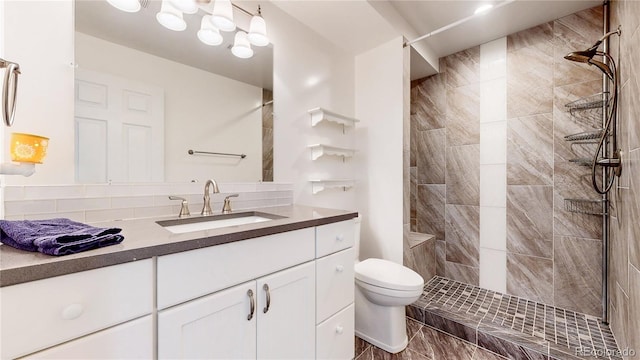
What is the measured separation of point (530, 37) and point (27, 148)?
332 cm

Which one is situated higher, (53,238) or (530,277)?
(53,238)

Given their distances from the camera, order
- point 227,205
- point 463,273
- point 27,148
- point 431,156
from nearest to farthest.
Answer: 1. point 27,148
2. point 227,205
3. point 463,273
4. point 431,156

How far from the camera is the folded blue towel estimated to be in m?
0.60

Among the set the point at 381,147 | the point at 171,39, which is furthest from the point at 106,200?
the point at 381,147

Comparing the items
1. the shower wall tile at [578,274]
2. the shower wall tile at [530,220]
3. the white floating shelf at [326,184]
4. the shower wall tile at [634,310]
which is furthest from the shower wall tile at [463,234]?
the white floating shelf at [326,184]

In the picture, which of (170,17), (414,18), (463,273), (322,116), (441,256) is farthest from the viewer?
(441,256)

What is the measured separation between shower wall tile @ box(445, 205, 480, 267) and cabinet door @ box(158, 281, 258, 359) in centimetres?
231

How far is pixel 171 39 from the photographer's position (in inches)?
52.1

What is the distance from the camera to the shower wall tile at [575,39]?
1.96 metres

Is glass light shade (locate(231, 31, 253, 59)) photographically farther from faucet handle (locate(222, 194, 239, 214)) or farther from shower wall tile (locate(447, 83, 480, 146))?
shower wall tile (locate(447, 83, 480, 146))

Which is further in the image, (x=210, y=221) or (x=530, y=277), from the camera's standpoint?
(x=530, y=277)

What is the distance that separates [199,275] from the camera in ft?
2.72

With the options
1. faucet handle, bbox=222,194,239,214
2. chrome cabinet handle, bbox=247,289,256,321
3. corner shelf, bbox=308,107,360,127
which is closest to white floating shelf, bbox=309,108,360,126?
corner shelf, bbox=308,107,360,127

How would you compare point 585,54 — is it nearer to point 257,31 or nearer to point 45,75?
point 257,31
